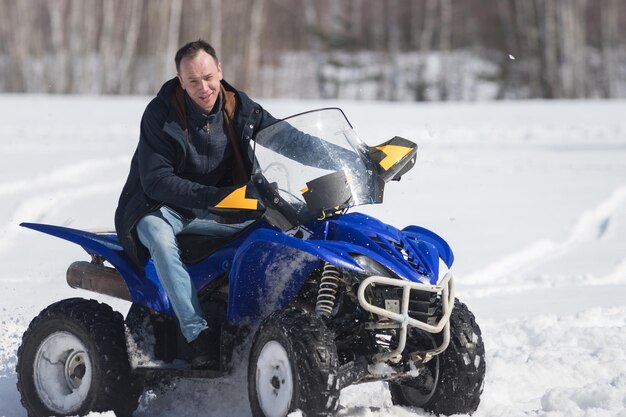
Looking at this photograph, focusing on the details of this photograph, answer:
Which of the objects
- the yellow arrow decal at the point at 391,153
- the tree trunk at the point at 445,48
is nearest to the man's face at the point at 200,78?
the yellow arrow decal at the point at 391,153

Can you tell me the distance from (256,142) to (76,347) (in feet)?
4.45

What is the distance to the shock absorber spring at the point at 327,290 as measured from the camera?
14.5ft

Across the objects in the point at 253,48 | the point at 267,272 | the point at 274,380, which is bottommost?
the point at 274,380

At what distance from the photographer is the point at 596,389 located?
189 inches

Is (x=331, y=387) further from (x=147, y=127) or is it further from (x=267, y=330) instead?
(x=147, y=127)

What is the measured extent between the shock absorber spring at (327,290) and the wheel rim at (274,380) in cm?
24

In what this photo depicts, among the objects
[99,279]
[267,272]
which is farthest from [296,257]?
[99,279]

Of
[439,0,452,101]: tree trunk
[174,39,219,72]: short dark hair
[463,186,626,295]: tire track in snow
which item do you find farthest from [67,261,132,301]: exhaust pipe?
[439,0,452,101]: tree trunk

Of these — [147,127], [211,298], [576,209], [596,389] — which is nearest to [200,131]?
[147,127]

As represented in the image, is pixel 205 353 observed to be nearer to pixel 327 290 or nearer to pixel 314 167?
pixel 327 290

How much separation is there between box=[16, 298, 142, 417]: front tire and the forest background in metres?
30.4

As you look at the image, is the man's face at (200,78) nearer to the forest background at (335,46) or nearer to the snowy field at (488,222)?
the snowy field at (488,222)

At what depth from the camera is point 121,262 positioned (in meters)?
5.10

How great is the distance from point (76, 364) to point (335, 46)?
34.6 m
